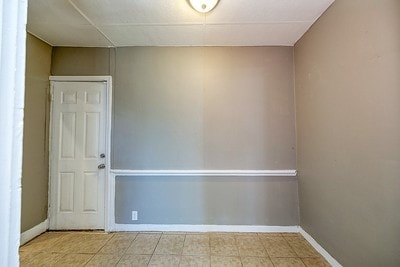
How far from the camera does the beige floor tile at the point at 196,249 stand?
8.91 ft

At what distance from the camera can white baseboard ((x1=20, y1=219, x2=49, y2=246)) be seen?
116 inches

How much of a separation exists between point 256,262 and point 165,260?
38.0 inches

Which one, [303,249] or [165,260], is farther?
[303,249]

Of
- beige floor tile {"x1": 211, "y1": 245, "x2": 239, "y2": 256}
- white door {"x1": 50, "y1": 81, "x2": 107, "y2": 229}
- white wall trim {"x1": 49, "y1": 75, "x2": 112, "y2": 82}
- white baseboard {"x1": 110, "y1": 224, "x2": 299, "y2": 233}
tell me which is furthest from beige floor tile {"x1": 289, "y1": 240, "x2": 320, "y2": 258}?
white wall trim {"x1": 49, "y1": 75, "x2": 112, "y2": 82}

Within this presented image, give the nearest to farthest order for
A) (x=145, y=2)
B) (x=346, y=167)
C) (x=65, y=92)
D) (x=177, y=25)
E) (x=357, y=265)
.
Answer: (x=357, y=265), (x=346, y=167), (x=145, y=2), (x=177, y=25), (x=65, y=92)

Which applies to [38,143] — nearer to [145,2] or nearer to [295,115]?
[145,2]

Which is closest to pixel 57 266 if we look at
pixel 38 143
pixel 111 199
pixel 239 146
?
pixel 111 199

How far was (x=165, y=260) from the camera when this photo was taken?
8.47 feet

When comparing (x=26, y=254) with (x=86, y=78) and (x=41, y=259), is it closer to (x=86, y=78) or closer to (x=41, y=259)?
(x=41, y=259)

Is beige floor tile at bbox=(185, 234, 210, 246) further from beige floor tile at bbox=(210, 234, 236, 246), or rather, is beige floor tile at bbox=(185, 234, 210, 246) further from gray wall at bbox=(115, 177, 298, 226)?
gray wall at bbox=(115, 177, 298, 226)

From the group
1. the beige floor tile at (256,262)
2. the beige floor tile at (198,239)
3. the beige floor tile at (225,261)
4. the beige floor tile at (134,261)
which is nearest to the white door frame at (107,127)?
the beige floor tile at (134,261)

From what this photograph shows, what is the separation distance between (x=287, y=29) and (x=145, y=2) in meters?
1.68

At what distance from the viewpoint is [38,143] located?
3.19 metres

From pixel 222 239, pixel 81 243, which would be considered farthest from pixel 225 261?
pixel 81 243
